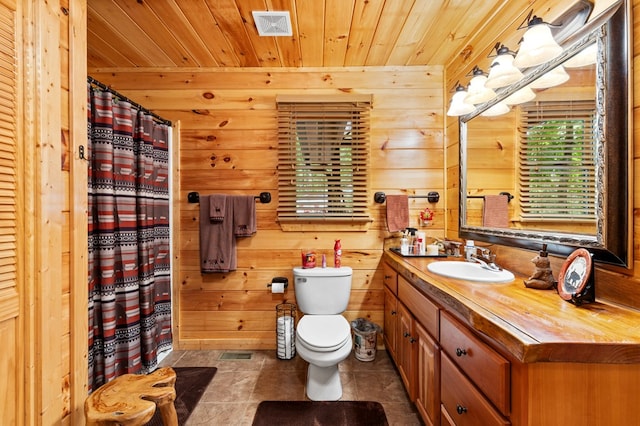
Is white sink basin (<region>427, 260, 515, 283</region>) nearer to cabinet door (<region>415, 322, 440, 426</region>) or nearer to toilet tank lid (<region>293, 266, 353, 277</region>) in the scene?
cabinet door (<region>415, 322, 440, 426</region>)

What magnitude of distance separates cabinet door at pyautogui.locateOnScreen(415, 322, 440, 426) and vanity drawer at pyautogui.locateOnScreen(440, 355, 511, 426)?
0.06 metres

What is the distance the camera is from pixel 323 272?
6.91 feet

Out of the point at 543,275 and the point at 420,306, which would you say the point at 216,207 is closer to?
the point at 420,306

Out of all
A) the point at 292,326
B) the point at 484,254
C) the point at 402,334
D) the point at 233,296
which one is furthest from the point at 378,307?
the point at 233,296

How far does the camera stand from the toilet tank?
2.09 m

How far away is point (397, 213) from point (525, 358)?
1595 mm

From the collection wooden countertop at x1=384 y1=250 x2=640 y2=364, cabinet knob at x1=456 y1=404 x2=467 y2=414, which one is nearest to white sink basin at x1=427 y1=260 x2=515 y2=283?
wooden countertop at x1=384 y1=250 x2=640 y2=364

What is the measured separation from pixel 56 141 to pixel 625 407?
206 centimetres

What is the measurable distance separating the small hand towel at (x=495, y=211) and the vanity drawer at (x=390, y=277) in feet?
2.22

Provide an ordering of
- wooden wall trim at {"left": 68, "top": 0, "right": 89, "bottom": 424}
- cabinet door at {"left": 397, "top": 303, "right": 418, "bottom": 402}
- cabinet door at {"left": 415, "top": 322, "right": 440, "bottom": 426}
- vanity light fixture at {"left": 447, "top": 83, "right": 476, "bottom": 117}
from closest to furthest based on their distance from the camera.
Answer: wooden wall trim at {"left": 68, "top": 0, "right": 89, "bottom": 424} < cabinet door at {"left": 415, "top": 322, "right": 440, "bottom": 426} < cabinet door at {"left": 397, "top": 303, "right": 418, "bottom": 402} < vanity light fixture at {"left": 447, "top": 83, "right": 476, "bottom": 117}

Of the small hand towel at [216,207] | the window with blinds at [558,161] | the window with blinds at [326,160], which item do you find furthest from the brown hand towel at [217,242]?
the window with blinds at [558,161]

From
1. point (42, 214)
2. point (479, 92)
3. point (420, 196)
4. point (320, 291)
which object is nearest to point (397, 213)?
point (420, 196)

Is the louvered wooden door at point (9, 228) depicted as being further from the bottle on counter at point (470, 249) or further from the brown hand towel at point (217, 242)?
the bottle on counter at point (470, 249)

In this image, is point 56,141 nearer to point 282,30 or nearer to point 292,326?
point 282,30
